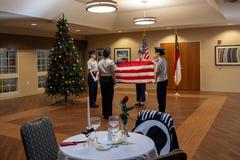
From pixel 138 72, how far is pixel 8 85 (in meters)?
5.67

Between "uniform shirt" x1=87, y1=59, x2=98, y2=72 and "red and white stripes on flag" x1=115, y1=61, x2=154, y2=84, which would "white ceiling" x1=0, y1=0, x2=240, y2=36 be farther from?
"red and white stripes on flag" x1=115, y1=61, x2=154, y2=84

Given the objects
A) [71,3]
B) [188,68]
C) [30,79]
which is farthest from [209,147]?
[30,79]

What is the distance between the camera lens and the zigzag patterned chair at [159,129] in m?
2.59

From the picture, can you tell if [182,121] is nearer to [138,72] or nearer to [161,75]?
[161,75]

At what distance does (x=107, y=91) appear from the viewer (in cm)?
610

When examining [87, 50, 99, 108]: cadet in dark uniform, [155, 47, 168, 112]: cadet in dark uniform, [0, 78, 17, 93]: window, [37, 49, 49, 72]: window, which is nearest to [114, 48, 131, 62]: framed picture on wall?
[37, 49, 49, 72]: window

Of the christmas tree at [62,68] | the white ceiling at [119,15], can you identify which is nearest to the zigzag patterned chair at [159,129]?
the white ceiling at [119,15]

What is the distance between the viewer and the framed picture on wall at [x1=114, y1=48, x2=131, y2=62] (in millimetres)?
12579

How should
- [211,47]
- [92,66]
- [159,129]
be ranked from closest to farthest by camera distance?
[159,129]
[92,66]
[211,47]

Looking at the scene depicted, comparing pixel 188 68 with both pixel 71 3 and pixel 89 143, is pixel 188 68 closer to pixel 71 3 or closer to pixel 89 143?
pixel 71 3

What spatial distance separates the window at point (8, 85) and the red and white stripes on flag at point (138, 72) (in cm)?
514

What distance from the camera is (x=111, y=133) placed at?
2.39 meters

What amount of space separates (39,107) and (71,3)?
3.30 meters

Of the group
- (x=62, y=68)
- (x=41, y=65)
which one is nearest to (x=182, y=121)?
(x=62, y=68)
